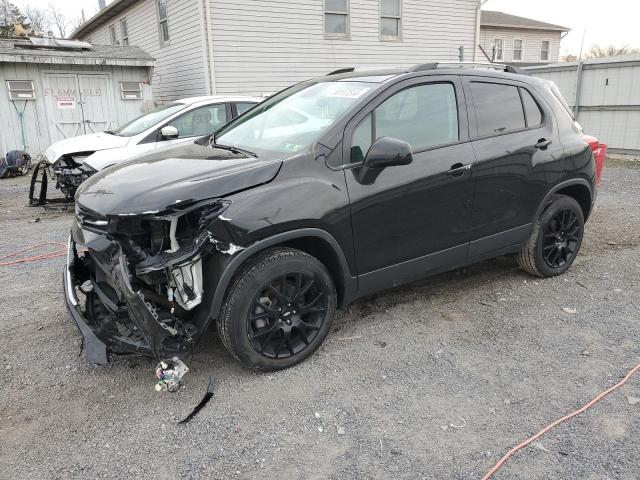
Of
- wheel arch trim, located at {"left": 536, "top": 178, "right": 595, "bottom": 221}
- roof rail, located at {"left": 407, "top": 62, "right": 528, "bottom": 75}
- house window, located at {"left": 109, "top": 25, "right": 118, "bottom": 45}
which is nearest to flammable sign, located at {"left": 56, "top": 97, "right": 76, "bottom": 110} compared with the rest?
house window, located at {"left": 109, "top": 25, "right": 118, "bottom": 45}

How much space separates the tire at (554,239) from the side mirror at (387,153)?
185 cm

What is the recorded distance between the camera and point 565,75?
14312 millimetres

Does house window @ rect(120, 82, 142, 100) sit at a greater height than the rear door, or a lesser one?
greater

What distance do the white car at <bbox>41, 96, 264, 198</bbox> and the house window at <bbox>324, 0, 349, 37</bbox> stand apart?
26.1 feet

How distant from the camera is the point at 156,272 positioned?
2844mm

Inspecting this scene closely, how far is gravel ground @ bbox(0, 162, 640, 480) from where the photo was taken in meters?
2.51

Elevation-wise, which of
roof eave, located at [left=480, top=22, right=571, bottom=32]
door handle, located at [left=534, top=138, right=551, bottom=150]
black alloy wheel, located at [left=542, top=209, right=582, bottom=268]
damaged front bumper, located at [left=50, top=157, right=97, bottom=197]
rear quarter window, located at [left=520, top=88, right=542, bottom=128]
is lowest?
black alloy wheel, located at [left=542, top=209, right=582, bottom=268]

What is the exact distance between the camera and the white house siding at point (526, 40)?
1178 inches

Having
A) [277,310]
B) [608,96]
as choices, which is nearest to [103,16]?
[608,96]

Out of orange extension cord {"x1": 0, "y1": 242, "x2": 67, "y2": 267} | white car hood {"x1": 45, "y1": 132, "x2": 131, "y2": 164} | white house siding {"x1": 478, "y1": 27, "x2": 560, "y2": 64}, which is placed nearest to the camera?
orange extension cord {"x1": 0, "y1": 242, "x2": 67, "y2": 267}

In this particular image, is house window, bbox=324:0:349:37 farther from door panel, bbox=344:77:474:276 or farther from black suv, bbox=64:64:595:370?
door panel, bbox=344:77:474:276

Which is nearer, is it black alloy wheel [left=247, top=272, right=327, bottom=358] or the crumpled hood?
the crumpled hood

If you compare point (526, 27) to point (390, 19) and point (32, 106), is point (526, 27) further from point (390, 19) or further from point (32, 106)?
point (32, 106)

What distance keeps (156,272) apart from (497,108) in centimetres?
291
